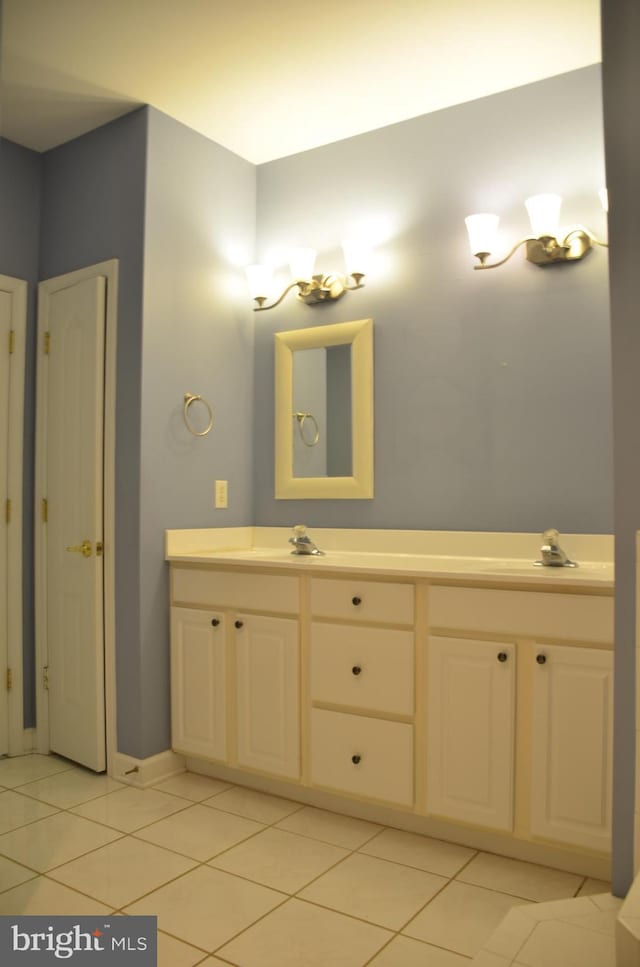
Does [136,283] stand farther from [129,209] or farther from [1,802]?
[1,802]

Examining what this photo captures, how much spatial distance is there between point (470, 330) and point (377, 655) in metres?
1.23

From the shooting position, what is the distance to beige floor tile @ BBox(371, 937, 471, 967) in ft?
5.65

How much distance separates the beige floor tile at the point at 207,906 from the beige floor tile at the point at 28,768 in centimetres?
107

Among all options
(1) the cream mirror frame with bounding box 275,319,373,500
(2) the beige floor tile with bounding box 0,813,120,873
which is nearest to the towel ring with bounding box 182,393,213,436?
(1) the cream mirror frame with bounding box 275,319,373,500

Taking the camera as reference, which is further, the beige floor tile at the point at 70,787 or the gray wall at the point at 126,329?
the gray wall at the point at 126,329

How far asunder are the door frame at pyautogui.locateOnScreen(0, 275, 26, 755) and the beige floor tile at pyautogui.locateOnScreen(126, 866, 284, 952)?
1353 mm

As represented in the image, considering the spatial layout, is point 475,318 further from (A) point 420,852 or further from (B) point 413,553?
(A) point 420,852

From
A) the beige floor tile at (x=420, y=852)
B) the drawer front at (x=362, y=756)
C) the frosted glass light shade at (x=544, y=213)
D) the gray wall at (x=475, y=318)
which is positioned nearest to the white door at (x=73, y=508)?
the gray wall at (x=475, y=318)

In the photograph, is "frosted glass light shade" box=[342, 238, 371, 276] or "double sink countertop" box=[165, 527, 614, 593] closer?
"double sink countertop" box=[165, 527, 614, 593]

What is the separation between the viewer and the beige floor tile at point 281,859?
2117 millimetres

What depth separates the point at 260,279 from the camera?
10.6ft

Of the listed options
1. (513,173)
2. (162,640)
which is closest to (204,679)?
(162,640)

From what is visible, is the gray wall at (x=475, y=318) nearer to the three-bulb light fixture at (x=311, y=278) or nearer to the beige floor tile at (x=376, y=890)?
the three-bulb light fixture at (x=311, y=278)

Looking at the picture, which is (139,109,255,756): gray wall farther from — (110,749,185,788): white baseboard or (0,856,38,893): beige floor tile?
(0,856,38,893): beige floor tile
